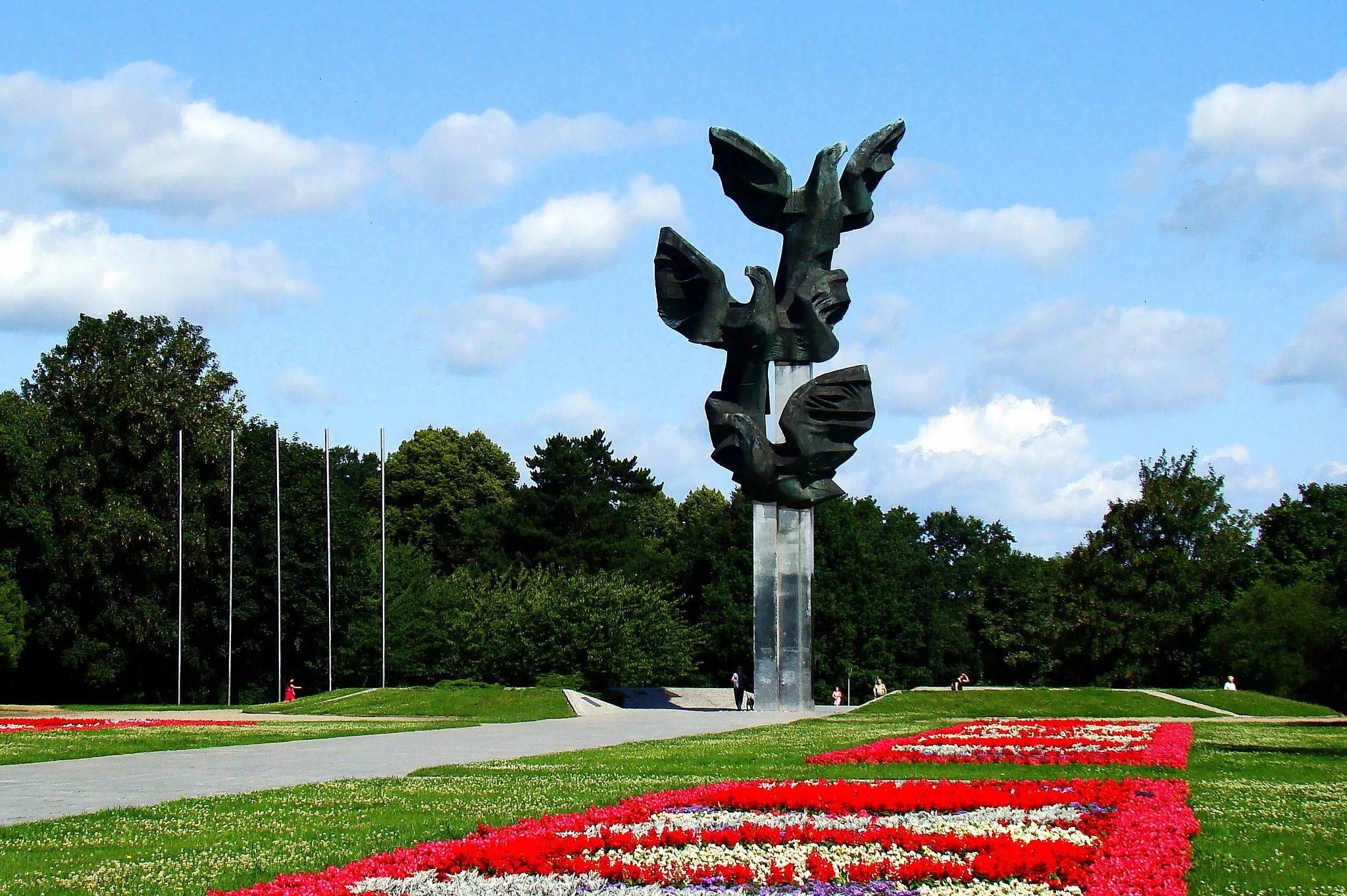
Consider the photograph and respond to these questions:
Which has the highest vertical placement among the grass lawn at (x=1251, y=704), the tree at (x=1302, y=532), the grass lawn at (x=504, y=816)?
the tree at (x=1302, y=532)

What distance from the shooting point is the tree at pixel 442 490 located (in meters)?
76.4

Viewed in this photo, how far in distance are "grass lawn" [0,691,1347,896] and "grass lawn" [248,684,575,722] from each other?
12399mm

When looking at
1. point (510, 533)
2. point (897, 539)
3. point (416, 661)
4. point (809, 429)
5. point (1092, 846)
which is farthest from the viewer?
point (897, 539)

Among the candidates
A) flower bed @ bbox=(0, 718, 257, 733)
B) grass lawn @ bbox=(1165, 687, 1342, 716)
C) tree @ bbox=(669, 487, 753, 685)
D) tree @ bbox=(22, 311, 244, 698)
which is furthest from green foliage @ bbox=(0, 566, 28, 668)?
grass lawn @ bbox=(1165, 687, 1342, 716)

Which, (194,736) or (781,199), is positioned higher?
(781,199)

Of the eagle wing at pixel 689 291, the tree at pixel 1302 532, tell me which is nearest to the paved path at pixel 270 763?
the eagle wing at pixel 689 291

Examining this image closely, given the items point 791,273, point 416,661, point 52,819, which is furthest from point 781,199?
point 416,661

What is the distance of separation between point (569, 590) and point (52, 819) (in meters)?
34.8

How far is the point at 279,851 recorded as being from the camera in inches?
336

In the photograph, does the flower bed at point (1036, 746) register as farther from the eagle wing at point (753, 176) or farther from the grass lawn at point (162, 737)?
the eagle wing at point (753, 176)

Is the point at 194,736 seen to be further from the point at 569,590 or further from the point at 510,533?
the point at 510,533

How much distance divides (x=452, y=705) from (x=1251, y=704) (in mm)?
18578

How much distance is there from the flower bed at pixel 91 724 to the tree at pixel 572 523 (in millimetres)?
34129

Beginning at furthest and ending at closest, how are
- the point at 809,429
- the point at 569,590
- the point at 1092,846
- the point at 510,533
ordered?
the point at 510,533 → the point at 569,590 → the point at 809,429 → the point at 1092,846
